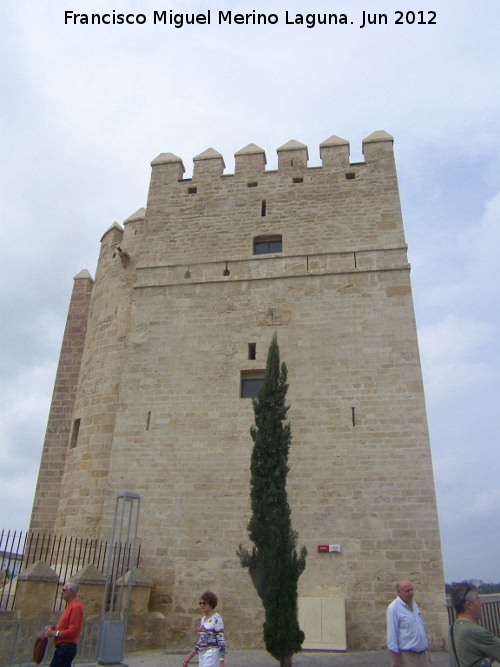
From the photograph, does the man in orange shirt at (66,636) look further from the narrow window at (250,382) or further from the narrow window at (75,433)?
the narrow window at (75,433)

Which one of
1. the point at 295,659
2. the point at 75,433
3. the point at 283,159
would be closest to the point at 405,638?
the point at 295,659

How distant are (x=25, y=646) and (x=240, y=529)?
13.2 feet

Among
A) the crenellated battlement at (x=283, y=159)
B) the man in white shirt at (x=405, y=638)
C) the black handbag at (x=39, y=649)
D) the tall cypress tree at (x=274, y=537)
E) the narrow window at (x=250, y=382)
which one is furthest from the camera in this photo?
the crenellated battlement at (x=283, y=159)

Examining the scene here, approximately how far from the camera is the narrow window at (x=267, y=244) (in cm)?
1275

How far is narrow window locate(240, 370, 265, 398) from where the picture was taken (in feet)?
37.0

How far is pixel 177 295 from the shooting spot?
493 inches

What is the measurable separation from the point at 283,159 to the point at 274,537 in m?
9.65

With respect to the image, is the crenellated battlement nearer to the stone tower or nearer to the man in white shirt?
the stone tower

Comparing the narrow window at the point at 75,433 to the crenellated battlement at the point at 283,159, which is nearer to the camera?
the narrow window at the point at 75,433

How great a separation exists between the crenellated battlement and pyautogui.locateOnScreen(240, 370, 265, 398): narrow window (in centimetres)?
535

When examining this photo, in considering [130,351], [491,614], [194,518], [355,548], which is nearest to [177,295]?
[130,351]

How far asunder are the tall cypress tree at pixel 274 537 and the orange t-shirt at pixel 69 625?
2.81 m

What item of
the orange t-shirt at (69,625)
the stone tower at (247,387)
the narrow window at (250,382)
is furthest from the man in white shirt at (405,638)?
the narrow window at (250,382)

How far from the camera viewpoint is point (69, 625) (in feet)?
16.3
